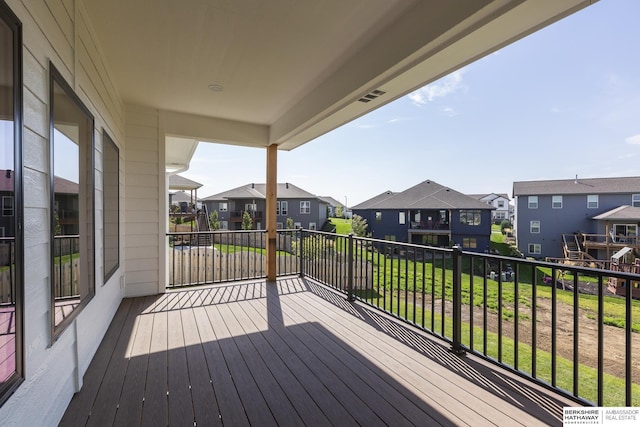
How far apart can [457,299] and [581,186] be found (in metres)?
22.8

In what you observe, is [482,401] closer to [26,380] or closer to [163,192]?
[26,380]

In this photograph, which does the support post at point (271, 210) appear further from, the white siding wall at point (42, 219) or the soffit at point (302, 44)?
the white siding wall at point (42, 219)

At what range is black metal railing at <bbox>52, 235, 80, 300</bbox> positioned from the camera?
1.58m

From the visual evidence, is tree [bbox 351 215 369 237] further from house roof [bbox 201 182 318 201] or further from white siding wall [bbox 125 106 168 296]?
white siding wall [bbox 125 106 168 296]

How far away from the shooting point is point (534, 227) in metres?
19.6

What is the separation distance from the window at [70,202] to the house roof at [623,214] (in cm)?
2212

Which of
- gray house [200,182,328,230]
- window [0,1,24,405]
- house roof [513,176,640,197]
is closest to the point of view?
window [0,1,24,405]

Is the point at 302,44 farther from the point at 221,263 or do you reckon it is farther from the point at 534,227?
the point at 534,227

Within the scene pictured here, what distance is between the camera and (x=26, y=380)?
47.9 inches

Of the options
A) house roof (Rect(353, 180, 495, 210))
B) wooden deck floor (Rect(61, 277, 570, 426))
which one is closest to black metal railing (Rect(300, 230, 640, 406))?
wooden deck floor (Rect(61, 277, 570, 426))

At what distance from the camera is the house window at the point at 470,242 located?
19.4 meters

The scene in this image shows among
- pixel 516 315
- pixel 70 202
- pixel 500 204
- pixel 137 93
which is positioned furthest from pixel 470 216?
pixel 500 204

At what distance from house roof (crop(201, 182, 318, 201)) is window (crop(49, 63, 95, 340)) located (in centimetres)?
1941

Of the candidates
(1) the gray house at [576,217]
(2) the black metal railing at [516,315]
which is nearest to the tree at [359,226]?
(1) the gray house at [576,217]
